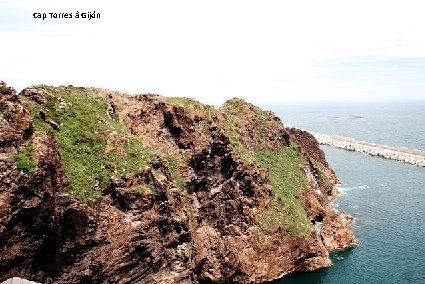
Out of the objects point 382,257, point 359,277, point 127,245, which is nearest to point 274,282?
Result: point 359,277

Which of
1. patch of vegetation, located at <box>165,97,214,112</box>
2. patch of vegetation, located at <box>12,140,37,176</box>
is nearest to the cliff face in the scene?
patch of vegetation, located at <box>12,140,37,176</box>

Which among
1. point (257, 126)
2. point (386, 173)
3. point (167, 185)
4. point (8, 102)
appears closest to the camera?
point (8, 102)

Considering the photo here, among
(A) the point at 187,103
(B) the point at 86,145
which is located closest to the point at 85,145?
(B) the point at 86,145

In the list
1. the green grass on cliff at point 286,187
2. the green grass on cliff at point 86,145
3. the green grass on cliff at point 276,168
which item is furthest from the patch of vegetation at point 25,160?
the green grass on cliff at point 286,187

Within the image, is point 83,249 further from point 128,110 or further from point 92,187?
point 128,110

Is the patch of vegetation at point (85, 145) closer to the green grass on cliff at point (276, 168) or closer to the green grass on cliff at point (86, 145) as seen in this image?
the green grass on cliff at point (86, 145)

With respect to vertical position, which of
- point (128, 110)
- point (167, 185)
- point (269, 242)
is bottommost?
point (269, 242)
